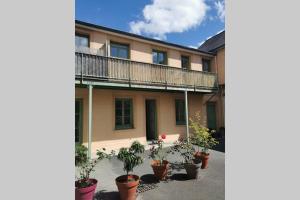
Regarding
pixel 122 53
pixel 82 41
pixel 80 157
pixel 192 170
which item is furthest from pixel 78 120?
pixel 192 170

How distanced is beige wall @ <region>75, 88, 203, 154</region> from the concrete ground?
2.64m

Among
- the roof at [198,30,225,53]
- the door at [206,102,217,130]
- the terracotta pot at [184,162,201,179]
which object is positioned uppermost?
the roof at [198,30,225,53]

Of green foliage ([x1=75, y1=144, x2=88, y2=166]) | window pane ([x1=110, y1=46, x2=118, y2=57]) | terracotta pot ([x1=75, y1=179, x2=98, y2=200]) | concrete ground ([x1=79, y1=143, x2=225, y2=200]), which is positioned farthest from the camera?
window pane ([x1=110, y1=46, x2=118, y2=57])

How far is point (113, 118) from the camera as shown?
444 inches

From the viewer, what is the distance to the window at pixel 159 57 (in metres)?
13.5

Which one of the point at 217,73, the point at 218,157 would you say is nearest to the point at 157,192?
the point at 218,157

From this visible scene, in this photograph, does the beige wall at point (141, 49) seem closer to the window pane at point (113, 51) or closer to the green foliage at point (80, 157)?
the window pane at point (113, 51)

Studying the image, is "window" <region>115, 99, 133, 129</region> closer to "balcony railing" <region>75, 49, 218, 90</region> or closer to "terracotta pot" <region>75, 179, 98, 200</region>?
"balcony railing" <region>75, 49, 218, 90</region>

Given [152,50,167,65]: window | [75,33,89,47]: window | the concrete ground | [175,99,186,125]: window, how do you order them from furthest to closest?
[175,99,186,125]: window
[152,50,167,65]: window
[75,33,89,47]: window
the concrete ground

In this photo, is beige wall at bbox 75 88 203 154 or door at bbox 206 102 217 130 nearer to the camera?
beige wall at bbox 75 88 203 154

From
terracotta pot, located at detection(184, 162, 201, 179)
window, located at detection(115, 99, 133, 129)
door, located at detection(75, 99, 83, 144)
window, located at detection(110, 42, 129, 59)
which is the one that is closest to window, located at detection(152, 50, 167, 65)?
window, located at detection(110, 42, 129, 59)

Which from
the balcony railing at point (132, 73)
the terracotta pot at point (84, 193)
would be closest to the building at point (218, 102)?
the balcony railing at point (132, 73)

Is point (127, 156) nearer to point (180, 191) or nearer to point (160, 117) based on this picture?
point (180, 191)

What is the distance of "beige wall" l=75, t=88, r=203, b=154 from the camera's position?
416 inches
